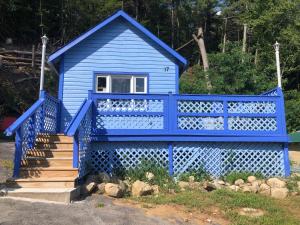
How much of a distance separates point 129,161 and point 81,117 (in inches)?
90.1

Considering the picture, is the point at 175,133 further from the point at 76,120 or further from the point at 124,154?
the point at 76,120

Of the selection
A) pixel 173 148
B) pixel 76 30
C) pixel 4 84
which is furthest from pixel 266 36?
pixel 173 148

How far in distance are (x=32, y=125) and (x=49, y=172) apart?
1585mm

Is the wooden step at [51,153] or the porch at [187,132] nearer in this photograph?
the wooden step at [51,153]

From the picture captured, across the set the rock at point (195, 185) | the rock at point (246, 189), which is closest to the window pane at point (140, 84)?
the rock at point (195, 185)

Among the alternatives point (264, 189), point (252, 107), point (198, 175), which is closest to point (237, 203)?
point (264, 189)

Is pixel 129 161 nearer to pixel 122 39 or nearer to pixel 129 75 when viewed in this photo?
pixel 129 75

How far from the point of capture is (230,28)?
42906 mm

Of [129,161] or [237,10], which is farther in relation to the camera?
[237,10]

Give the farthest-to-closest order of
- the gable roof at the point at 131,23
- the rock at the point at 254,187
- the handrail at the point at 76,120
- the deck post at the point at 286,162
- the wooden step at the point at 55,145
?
1. the gable roof at the point at 131,23
2. the deck post at the point at 286,162
3. the wooden step at the point at 55,145
4. the rock at the point at 254,187
5. the handrail at the point at 76,120

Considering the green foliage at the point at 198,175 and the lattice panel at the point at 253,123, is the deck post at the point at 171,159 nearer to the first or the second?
the green foliage at the point at 198,175

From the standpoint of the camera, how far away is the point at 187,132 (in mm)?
10891

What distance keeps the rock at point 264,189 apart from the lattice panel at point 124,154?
8.21 feet

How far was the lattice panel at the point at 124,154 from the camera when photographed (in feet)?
34.9
